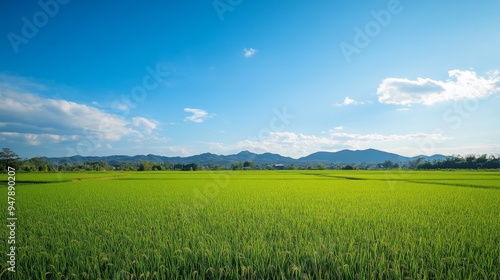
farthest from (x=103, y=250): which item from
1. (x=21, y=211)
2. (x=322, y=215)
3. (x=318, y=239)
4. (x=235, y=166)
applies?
(x=235, y=166)

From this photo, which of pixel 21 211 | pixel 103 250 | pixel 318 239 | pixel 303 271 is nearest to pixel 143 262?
pixel 103 250

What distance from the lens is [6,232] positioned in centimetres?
597

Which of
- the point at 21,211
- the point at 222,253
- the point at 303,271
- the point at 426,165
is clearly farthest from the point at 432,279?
the point at 426,165

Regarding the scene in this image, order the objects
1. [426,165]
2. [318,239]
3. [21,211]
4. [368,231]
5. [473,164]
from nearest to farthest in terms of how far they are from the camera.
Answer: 1. [318,239]
2. [368,231]
3. [21,211]
4. [473,164]
5. [426,165]

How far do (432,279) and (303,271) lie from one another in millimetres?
1817

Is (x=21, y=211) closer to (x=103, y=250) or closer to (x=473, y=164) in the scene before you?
(x=103, y=250)

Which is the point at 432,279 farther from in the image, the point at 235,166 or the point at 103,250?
the point at 235,166

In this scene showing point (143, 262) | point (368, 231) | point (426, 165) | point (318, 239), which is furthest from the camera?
point (426, 165)

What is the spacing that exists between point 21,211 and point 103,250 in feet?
23.0

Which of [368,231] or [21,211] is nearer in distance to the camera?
[368,231]

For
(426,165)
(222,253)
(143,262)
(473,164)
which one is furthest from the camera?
(426,165)

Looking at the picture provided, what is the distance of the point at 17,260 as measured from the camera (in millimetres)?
4121

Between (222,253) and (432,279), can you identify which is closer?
(432,279)

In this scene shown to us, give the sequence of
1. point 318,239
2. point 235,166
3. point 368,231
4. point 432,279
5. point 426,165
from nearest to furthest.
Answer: point 432,279
point 318,239
point 368,231
point 426,165
point 235,166
